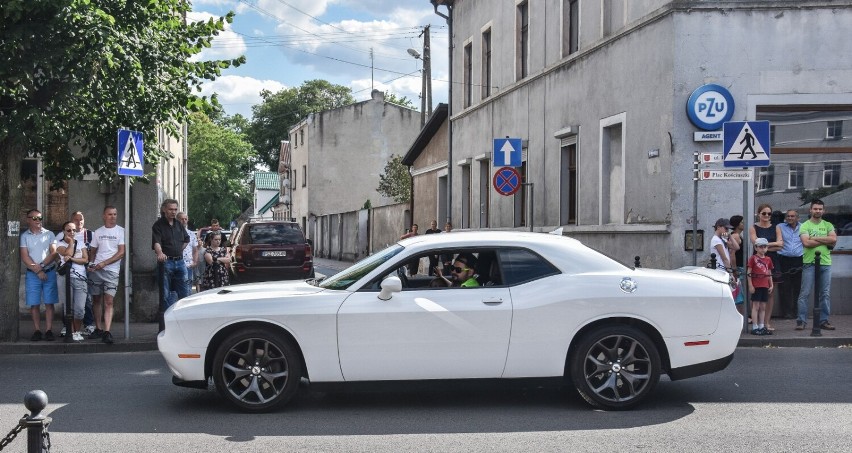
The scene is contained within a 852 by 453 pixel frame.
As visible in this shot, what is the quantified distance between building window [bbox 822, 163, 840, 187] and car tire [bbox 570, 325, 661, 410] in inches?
364

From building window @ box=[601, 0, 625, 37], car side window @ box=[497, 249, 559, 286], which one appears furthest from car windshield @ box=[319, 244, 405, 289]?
building window @ box=[601, 0, 625, 37]

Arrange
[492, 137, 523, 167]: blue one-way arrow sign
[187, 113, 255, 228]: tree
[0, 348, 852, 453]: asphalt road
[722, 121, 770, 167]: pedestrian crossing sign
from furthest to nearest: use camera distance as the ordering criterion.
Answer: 1. [187, 113, 255, 228]: tree
2. [492, 137, 523, 167]: blue one-way arrow sign
3. [722, 121, 770, 167]: pedestrian crossing sign
4. [0, 348, 852, 453]: asphalt road

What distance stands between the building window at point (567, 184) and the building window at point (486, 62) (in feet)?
23.8

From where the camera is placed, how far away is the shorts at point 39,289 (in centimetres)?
1293

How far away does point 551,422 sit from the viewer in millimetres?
7223

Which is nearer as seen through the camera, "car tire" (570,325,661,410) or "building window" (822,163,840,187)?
"car tire" (570,325,661,410)

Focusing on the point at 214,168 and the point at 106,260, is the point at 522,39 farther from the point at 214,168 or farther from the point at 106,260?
the point at 214,168

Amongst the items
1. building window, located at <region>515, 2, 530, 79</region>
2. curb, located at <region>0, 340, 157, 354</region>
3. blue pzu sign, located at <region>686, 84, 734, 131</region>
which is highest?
building window, located at <region>515, 2, 530, 79</region>

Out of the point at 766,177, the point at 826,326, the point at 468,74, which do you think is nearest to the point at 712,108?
the point at 766,177

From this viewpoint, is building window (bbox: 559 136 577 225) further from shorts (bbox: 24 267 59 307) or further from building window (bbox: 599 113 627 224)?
shorts (bbox: 24 267 59 307)

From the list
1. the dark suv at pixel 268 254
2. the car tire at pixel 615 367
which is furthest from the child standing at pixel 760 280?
the dark suv at pixel 268 254

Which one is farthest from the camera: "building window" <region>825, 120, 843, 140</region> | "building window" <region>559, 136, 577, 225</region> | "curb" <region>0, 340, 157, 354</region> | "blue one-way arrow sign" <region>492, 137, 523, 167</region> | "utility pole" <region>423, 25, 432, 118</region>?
"utility pole" <region>423, 25, 432, 118</region>

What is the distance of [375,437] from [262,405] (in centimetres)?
127

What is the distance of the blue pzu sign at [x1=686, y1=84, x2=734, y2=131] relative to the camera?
582 inches
